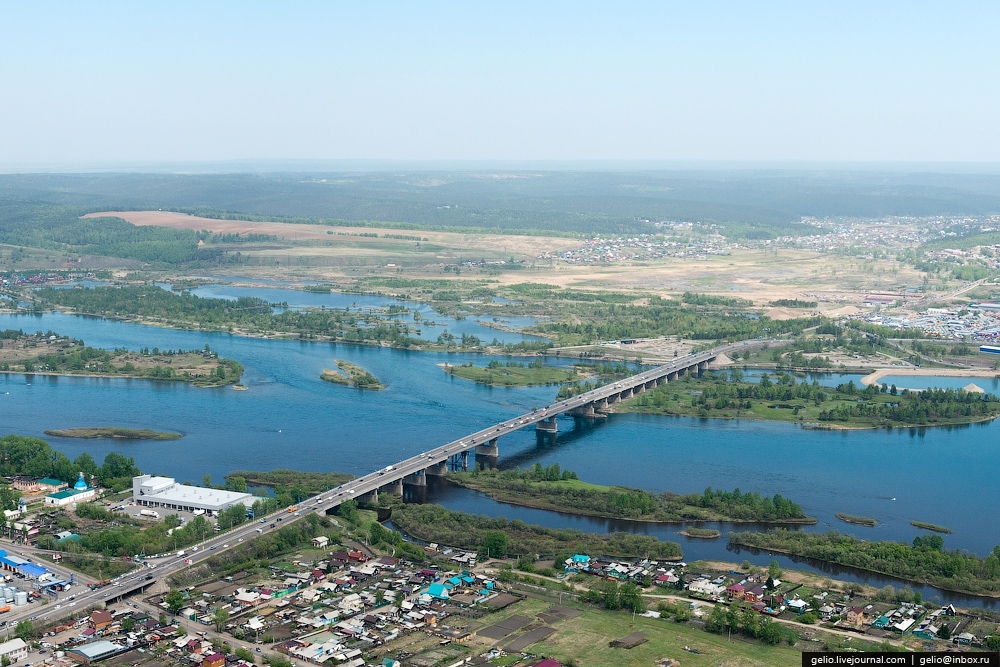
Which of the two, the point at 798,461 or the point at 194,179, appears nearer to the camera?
the point at 798,461

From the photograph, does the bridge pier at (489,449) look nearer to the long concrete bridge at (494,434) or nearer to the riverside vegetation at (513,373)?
the long concrete bridge at (494,434)

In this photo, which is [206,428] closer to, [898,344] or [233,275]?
[898,344]

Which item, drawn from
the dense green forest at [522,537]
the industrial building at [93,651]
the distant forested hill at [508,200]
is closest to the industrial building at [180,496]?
the dense green forest at [522,537]

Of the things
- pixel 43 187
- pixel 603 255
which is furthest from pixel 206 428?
pixel 43 187

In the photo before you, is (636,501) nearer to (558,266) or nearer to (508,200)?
(558,266)

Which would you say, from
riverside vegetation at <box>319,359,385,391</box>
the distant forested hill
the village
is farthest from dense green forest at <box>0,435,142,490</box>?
the distant forested hill

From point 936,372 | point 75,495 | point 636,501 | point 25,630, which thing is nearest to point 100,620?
point 25,630
